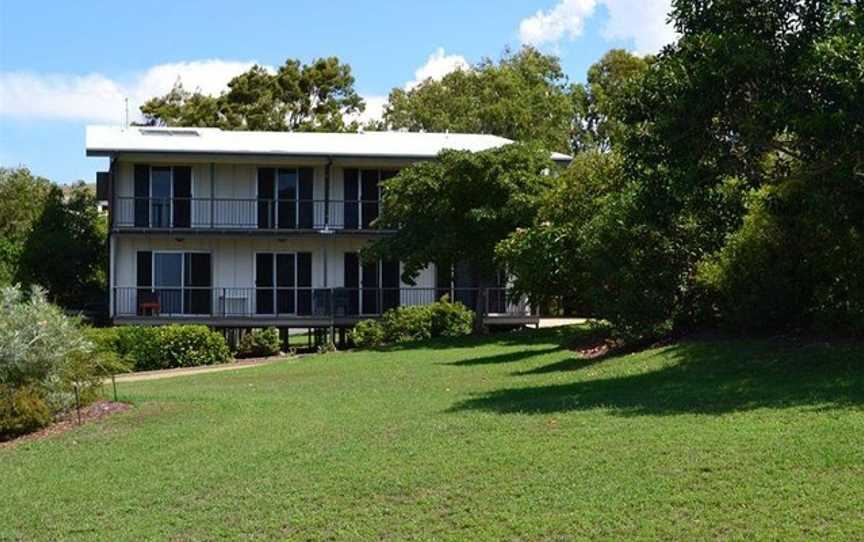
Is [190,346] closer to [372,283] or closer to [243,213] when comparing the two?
[243,213]

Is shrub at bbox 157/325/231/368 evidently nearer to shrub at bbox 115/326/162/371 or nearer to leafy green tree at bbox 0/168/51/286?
shrub at bbox 115/326/162/371

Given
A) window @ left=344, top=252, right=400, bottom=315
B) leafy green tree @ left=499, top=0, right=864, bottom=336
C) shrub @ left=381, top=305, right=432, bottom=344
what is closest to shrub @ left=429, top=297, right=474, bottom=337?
shrub @ left=381, top=305, right=432, bottom=344

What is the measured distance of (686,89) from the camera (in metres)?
13.0

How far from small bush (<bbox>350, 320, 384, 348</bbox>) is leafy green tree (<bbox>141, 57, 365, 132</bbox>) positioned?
2319 cm

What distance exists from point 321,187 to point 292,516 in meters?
25.0

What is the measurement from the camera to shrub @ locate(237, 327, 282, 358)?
97.6 ft

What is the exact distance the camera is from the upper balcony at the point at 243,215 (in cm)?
3139

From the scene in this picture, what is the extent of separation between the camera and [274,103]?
2078 inches

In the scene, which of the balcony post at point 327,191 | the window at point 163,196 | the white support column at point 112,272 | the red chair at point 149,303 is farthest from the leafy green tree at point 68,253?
the balcony post at point 327,191

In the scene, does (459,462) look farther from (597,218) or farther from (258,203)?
(258,203)

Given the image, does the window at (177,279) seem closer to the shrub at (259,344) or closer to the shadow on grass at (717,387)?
the shrub at (259,344)

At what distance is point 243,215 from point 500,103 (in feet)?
66.9

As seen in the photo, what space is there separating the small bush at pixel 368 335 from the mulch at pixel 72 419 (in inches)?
512

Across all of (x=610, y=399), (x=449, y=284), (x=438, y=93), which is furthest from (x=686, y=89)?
(x=438, y=93)
